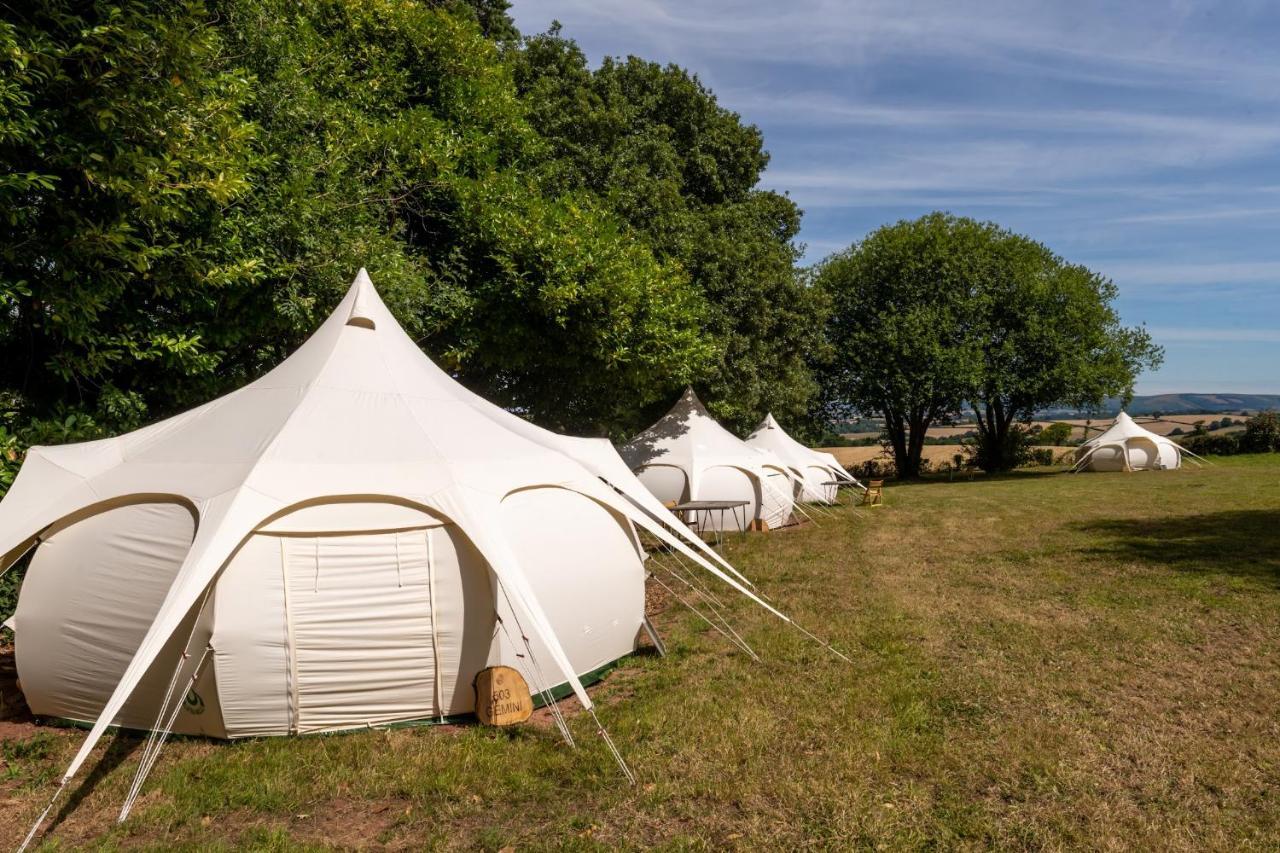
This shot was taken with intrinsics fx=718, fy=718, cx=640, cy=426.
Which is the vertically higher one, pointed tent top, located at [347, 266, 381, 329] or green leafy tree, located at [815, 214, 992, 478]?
green leafy tree, located at [815, 214, 992, 478]

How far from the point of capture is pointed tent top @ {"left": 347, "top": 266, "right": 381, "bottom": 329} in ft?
25.7

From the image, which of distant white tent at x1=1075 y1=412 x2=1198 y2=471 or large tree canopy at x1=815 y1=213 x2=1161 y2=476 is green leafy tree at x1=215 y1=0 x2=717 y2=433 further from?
distant white tent at x1=1075 y1=412 x2=1198 y2=471

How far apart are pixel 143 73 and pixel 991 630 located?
10954 mm

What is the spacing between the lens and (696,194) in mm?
21516

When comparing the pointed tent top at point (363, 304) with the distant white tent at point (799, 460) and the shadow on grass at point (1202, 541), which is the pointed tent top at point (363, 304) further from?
the distant white tent at point (799, 460)

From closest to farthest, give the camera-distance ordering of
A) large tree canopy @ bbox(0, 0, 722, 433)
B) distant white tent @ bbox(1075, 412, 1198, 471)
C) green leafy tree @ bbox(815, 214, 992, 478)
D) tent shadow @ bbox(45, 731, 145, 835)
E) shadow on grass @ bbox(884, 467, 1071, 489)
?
tent shadow @ bbox(45, 731, 145, 835) → large tree canopy @ bbox(0, 0, 722, 433) → green leafy tree @ bbox(815, 214, 992, 478) → shadow on grass @ bbox(884, 467, 1071, 489) → distant white tent @ bbox(1075, 412, 1198, 471)

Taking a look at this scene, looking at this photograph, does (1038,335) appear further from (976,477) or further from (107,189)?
(107,189)

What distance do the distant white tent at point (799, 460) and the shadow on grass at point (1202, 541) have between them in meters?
7.02

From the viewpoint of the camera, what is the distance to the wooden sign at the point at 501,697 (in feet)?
19.2

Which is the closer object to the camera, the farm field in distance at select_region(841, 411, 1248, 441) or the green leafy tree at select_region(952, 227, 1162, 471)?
the green leafy tree at select_region(952, 227, 1162, 471)

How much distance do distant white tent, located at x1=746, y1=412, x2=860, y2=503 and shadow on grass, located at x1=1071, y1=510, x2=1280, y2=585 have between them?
23.0 ft

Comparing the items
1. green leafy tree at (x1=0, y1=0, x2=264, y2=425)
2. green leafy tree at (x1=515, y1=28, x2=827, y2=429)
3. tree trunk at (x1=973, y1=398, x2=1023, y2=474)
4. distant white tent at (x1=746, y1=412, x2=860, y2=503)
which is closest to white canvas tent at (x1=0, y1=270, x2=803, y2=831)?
green leafy tree at (x1=0, y1=0, x2=264, y2=425)

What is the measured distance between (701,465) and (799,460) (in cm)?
610

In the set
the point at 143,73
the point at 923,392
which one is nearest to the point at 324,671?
the point at 143,73
